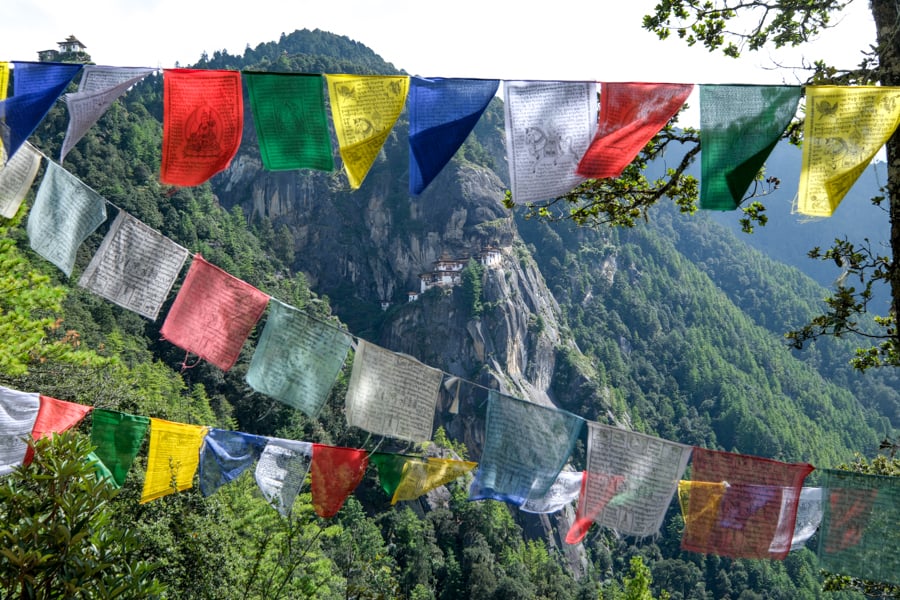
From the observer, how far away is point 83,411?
25.1ft

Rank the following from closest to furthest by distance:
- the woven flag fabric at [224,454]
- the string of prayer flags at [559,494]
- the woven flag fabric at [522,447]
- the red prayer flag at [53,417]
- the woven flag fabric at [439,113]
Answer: the woven flag fabric at [439,113], the woven flag fabric at [522,447], the string of prayer flags at [559,494], the red prayer flag at [53,417], the woven flag fabric at [224,454]

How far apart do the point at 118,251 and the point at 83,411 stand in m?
1.99

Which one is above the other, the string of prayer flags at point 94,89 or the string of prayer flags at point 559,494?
the string of prayer flags at point 94,89

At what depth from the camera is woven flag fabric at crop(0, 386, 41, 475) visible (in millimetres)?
7168

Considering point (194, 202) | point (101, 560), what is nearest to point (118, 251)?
point (101, 560)

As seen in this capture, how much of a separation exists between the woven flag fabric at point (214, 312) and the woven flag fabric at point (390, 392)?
108 cm

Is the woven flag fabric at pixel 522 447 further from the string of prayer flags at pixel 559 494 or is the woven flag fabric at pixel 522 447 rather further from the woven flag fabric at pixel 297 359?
the woven flag fabric at pixel 297 359

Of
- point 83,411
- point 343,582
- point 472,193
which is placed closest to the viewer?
point 83,411

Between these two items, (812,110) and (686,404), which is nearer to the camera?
(812,110)

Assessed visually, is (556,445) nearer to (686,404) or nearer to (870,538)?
(870,538)

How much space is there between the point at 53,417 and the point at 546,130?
5.68m

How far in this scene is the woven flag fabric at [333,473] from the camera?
308 inches

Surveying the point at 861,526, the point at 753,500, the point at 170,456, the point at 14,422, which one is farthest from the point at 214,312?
the point at 861,526

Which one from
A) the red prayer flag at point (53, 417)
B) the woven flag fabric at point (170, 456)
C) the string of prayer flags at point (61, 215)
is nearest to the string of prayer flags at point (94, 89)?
the string of prayer flags at point (61, 215)
